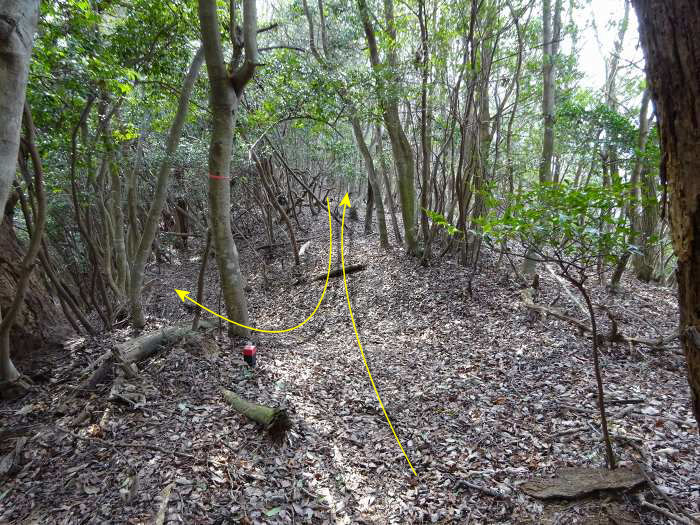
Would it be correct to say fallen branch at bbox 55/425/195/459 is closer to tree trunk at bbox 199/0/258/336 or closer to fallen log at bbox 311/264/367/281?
tree trunk at bbox 199/0/258/336

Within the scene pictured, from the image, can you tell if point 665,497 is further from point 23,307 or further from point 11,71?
→ point 23,307

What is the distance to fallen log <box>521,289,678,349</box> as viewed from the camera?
4.51 meters

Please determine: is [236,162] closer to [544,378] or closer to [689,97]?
[544,378]

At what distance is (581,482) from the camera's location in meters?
2.71

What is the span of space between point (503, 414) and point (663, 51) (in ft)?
11.3

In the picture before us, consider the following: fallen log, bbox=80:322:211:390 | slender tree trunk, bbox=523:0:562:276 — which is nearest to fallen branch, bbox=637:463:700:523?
fallen log, bbox=80:322:211:390

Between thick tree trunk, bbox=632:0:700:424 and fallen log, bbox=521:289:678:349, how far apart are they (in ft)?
11.2

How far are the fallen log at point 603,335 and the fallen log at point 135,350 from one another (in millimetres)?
5188

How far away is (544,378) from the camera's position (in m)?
4.26

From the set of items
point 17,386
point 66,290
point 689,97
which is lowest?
point 17,386

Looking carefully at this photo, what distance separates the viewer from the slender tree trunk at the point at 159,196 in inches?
215

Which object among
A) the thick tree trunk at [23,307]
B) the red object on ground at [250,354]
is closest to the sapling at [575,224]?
the red object on ground at [250,354]

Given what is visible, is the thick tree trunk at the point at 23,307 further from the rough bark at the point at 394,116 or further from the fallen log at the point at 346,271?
the rough bark at the point at 394,116

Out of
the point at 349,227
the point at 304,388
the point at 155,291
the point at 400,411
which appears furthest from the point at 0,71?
the point at 349,227
